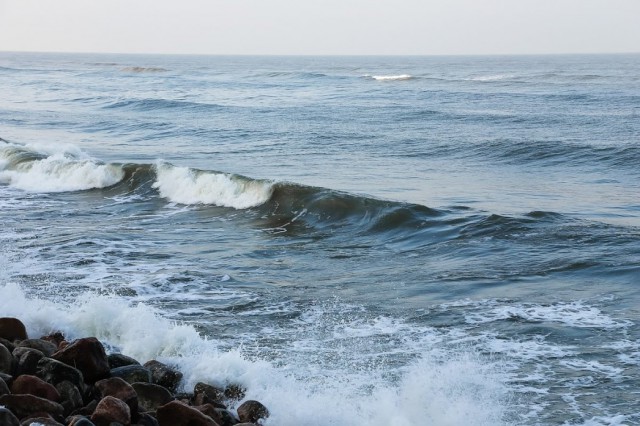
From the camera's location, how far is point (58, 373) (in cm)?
669

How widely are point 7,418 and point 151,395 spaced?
1367 millimetres

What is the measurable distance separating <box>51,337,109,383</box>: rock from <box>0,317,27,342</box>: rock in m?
1.14

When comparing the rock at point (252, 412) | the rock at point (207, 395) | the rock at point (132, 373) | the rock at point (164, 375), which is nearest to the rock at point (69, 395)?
the rock at point (132, 373)

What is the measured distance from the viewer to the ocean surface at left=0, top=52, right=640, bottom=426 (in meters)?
7.64

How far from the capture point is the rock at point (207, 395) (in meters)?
7.03

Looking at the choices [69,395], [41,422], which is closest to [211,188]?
[69,395]

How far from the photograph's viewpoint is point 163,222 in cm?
1579

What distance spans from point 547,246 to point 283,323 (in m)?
5.43

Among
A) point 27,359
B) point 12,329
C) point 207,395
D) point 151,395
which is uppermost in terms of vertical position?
point 27,359

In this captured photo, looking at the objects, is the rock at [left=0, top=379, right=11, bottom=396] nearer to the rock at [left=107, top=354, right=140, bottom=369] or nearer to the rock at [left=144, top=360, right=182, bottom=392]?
the rock at [left=107, top=354, right=140, bottom=369]

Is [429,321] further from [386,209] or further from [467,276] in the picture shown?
[386,209]

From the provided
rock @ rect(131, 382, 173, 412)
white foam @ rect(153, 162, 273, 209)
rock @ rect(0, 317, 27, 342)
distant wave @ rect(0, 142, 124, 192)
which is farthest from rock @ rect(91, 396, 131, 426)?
distant wave @ rect(0, 142, 124, 192)

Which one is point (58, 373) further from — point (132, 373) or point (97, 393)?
point (132, 373)

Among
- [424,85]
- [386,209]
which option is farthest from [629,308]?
[424,85]
